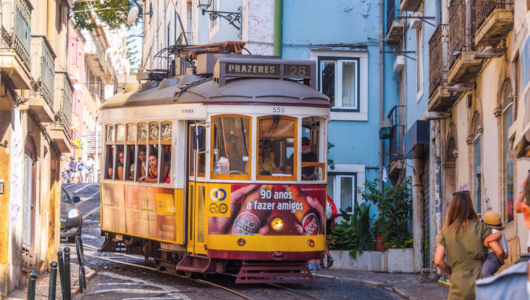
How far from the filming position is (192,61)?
15992mm

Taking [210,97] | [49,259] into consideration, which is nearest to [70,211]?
[49,259]

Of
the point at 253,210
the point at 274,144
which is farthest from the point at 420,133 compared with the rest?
the point at 253,210

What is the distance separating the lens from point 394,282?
15008mm

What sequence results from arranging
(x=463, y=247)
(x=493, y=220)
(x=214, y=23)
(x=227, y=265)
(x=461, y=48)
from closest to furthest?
(x=463, y=247)
(x=493, y=220)
(x=461, y=48)
(x=227, y=265)
(x=214, y=23)

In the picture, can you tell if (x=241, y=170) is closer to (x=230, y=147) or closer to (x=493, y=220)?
(x=230, y=147)

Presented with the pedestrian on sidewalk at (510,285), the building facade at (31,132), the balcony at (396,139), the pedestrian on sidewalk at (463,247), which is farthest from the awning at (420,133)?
the pedestrian on sidewalk at (510,285)

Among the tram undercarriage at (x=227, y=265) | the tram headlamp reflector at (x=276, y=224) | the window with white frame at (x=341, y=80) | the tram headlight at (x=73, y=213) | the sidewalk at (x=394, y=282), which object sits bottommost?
the sidewalk at (x=394, y=282)

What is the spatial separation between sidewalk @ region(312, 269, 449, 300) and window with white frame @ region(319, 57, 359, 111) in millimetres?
5375

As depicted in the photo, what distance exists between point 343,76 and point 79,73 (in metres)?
31.4

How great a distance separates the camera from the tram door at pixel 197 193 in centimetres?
1297

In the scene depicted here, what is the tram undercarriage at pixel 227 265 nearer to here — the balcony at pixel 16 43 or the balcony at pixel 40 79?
the balcony at pixel 40 79

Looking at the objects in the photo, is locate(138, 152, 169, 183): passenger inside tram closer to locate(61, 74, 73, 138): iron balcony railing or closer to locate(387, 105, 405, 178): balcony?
locate(61, 74, 73, 138): iron balcony railing

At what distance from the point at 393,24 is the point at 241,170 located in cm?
876

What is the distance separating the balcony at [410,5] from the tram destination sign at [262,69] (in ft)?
16.3
